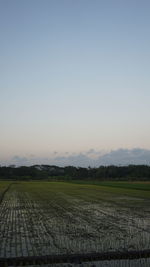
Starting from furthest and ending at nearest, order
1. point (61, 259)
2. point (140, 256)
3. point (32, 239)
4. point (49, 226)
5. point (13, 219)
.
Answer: point (13, 219) < point (49, 226) < point (32, 239) < point (140, 256) < point (61, 259)

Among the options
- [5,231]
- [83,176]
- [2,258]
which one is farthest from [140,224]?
[83,176]

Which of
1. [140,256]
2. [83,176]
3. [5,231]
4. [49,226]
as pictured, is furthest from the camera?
[83,176]

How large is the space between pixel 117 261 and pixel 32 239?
4.08 m

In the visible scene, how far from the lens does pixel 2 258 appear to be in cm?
880

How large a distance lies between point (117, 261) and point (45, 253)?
7.13 ft

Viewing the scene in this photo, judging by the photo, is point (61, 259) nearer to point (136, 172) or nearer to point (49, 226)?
point (49, 226)

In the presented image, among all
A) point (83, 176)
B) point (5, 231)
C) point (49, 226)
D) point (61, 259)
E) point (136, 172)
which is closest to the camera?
point (61, 259)

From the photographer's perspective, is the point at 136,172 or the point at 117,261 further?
the point at 136,172

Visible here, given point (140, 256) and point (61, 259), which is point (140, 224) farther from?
point (61, 259)

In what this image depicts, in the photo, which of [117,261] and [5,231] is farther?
[5,231]

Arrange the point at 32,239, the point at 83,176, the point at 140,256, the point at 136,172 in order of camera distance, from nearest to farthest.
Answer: the point at 140,256, the point at 32,239, the point at 136,172, the point at 83,176

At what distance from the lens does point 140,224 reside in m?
15.8

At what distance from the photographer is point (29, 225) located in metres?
15.7

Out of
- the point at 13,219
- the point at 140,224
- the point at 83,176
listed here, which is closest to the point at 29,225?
the point at 13,219
